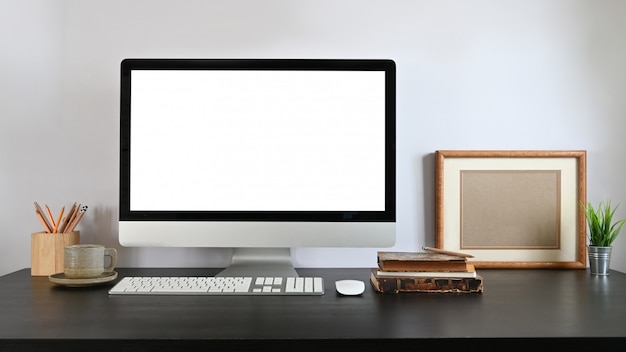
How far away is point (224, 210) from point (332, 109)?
1.15ft

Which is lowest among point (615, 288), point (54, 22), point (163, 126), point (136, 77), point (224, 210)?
point (615, 288)

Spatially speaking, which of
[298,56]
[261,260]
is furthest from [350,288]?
[298,56]

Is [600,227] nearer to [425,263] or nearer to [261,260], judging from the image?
[425,263]

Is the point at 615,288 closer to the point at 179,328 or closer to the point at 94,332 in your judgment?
the point at 179,328

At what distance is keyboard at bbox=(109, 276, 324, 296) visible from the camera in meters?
1.04

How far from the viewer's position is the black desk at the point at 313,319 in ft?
2.50

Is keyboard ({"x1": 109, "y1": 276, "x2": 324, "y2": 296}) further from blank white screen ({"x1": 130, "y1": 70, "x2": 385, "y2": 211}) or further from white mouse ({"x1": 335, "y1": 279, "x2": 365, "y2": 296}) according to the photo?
blank white screen ({"x1": 130, "y1": 70, "x2": 385, "y2": 211})

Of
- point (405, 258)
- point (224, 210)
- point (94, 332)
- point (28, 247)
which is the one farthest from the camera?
point (28, 247)

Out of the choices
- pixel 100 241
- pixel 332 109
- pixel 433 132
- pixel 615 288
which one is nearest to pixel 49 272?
pixel 100 241

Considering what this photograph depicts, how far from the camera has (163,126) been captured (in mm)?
1233

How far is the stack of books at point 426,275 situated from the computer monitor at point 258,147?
0.36 ft

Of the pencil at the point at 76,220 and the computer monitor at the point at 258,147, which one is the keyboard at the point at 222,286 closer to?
the computer monitor at the point at 258,147

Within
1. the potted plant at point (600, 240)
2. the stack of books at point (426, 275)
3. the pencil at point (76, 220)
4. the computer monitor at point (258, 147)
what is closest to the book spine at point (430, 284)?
the stack of books at point (426, 275)

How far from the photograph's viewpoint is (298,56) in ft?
4.75
